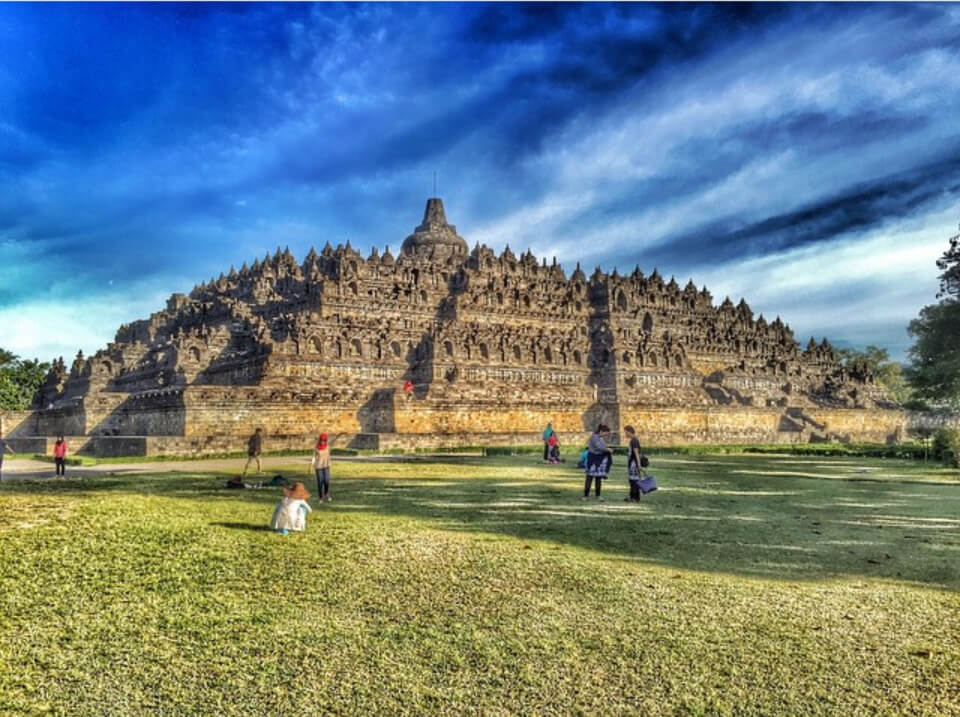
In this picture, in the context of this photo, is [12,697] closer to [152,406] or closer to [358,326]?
[152,406]

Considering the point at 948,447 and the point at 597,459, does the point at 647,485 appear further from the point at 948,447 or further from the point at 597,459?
the point at 948,447

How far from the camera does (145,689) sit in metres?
5.64

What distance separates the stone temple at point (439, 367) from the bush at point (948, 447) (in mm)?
15067

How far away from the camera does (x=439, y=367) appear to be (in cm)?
4622

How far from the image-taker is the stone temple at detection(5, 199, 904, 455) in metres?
39.0

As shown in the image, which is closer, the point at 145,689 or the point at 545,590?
the point at 145,689

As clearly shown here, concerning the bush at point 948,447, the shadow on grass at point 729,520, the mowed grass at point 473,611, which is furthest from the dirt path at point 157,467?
the bush at point 948,447

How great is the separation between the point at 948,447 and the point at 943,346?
13266 millimetres

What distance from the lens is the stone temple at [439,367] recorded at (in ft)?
128

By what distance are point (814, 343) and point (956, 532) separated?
67852 millimetres

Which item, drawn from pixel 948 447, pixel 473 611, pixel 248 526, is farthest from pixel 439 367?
pixel 473 611

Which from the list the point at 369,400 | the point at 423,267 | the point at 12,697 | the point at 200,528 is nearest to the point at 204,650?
the point at 12,697

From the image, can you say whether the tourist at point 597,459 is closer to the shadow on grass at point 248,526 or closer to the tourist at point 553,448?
the shadow on grass at point 248,526

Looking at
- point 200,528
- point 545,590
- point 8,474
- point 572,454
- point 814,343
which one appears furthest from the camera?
point 814,343
